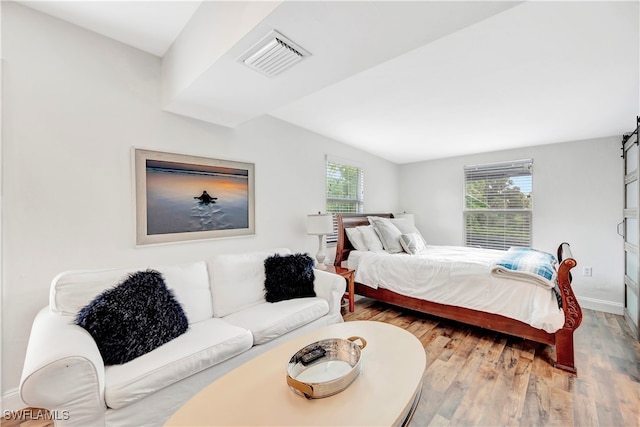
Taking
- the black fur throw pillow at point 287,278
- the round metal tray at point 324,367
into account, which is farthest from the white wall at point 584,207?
the round metal tray at point 324,367

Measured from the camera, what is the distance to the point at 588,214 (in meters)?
3.50

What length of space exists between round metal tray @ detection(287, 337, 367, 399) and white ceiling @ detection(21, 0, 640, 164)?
1.62 m

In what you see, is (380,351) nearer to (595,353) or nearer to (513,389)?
(513,389)

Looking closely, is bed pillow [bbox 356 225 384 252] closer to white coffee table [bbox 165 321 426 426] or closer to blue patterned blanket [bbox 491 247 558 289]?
blue patterned blanket [bbox 491 247 558 289]

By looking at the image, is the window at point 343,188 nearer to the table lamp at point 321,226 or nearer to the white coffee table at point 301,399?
the table lamp at point 321,226

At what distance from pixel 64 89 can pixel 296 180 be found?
2.19 m

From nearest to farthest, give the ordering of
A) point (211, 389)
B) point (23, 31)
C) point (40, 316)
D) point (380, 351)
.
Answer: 1. point (211, 389)
2. point (380, 351)
3. point (40, 316)
4. point (23, 31)

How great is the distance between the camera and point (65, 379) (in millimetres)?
1171

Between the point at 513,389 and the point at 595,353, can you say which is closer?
the point at 513,389

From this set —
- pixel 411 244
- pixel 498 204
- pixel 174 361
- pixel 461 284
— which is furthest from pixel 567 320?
pixel 174 361

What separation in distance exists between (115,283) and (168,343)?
20.8 inches

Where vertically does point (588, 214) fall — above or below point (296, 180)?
below

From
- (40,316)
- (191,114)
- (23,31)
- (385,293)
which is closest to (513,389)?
(385,293)

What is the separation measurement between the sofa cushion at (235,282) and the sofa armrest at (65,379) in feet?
2.92
